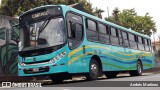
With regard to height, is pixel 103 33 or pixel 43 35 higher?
pixel 103 33

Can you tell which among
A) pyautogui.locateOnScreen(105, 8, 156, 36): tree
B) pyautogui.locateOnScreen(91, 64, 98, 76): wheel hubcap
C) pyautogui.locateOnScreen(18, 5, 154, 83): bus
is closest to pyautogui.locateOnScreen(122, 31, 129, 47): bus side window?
pyautogui.locateOnScreen(18, 5, 154, 83): bus

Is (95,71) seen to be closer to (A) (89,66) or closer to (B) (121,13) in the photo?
(A) (89,66)

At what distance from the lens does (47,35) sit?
10.6m

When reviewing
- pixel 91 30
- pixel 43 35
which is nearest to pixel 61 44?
pixel 43 35

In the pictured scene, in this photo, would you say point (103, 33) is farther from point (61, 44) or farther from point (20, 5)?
point (20, 5)

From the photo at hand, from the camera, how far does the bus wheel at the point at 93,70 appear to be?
12.0m

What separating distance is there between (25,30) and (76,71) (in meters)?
2.56

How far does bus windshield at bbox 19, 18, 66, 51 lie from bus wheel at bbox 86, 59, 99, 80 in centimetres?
220

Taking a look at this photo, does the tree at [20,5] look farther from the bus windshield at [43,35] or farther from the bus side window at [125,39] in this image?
the bus windshield at [43,35]

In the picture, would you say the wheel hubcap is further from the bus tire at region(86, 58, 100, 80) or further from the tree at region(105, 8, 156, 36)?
the tree at region(105, 8, 156, 36)

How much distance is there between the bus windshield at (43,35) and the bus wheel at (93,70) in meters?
2.20

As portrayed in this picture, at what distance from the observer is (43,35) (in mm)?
10656

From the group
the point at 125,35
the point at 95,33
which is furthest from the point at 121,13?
the point at 95,33

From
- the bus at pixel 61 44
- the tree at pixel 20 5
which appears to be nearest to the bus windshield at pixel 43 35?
the bus at pixel 61 44
